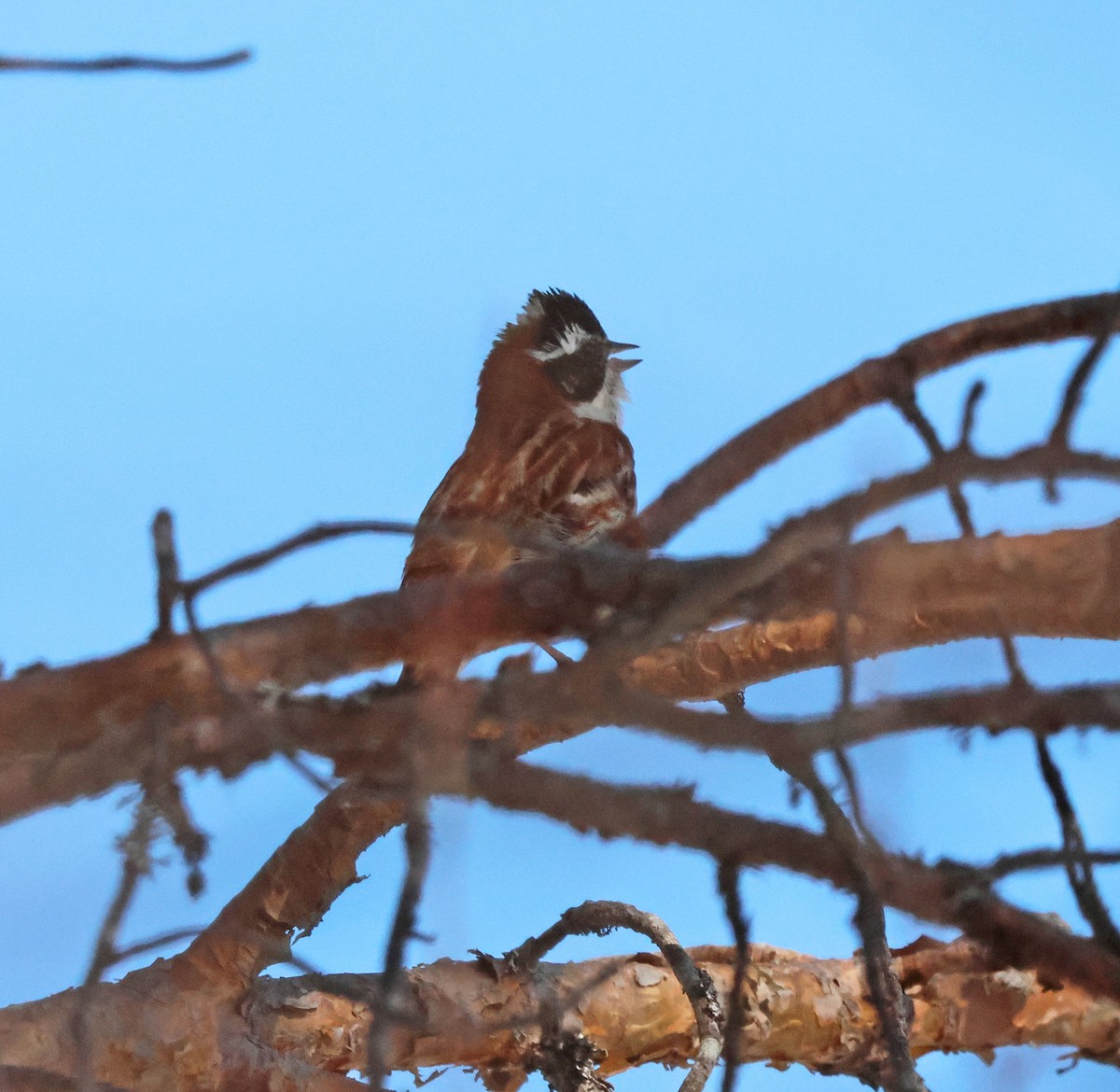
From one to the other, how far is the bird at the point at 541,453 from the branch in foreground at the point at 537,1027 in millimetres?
754

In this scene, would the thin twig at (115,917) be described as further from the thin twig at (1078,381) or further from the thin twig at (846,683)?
the thin twig at (1078,381)

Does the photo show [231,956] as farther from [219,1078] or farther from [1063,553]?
[1063,553]

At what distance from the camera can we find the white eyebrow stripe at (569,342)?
13.6 ft

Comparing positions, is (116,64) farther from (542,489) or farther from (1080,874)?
(542,489)

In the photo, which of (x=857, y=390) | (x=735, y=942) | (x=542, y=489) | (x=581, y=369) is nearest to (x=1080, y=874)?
(x=735, y=942)

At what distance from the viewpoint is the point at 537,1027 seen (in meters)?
2.14

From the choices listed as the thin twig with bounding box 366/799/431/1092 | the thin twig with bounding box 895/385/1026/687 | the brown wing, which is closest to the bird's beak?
the brown wing

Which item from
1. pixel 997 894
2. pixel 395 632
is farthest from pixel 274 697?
pixel 997 894

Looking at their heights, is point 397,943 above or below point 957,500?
below

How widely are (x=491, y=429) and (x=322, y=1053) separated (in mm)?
1620

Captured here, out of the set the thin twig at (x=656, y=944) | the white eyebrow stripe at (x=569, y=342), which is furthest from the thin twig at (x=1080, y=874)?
the white eyebrow stripe at (x=569, y=342)

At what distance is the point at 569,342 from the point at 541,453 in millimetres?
1106

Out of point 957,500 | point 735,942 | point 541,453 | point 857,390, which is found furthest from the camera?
point 541,453

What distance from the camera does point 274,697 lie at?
4.20ft
